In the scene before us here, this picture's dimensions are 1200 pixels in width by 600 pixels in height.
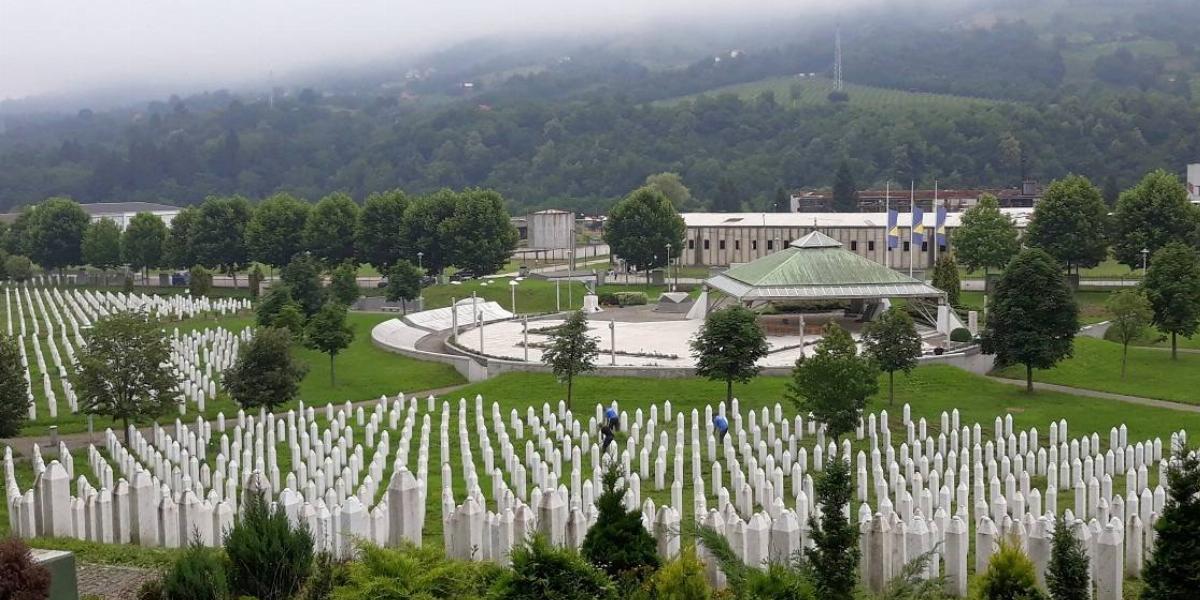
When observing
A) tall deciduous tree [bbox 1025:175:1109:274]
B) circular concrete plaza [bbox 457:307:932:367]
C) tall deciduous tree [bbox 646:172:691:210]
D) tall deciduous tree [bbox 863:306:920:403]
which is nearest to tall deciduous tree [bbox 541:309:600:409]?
circular concrete plaza [bbox 457:307:932:367]

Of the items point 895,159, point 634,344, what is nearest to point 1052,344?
point 634,344

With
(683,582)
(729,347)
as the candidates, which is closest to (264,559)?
(683,582)

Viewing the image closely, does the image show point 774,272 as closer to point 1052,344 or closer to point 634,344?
point 634,344

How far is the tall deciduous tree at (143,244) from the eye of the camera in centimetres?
9138

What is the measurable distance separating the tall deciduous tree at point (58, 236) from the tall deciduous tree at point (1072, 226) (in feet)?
215

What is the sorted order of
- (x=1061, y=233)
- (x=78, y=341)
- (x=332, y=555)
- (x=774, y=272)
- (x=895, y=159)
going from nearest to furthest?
(x=332, y=555), (x=78, y=341), (x=774, y=272), (x=1061, y=233), (x=895, y=159)

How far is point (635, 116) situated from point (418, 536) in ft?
579

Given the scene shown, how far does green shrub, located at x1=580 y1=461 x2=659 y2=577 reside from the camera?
56.4 feet

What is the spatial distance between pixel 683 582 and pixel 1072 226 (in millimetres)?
61655

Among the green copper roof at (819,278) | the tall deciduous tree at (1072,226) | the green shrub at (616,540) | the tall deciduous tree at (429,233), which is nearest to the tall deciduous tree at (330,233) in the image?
the tall deciduous tree at (429,233)

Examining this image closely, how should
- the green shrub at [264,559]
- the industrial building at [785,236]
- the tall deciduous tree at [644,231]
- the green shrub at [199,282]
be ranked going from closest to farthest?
1. the green shrub at [264,559]
2. the green shrub at [199,282]
3. the tall deciduous tree at [644,231]
4. the industrial building at [785,236]

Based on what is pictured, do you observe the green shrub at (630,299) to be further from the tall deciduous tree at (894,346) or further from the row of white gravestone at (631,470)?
the row of white gravestone at (631,470)

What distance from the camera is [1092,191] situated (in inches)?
2884

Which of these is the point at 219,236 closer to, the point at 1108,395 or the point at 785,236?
the point at 785,236
